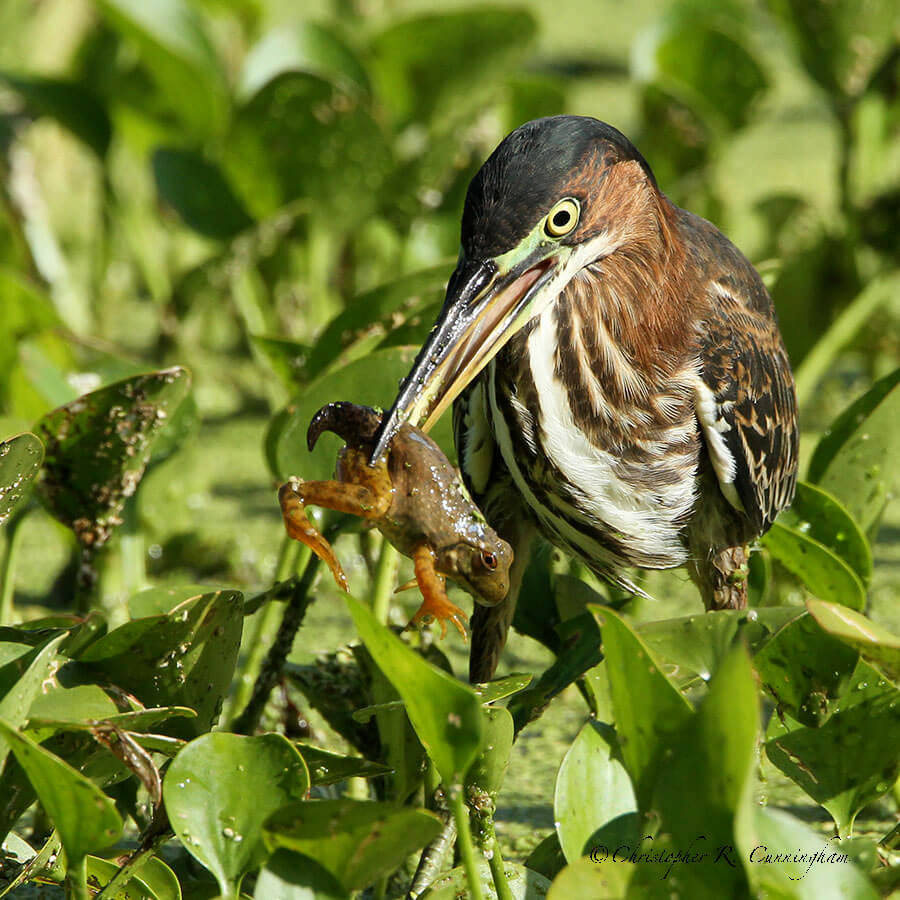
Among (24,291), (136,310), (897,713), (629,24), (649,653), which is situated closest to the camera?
(649,653)

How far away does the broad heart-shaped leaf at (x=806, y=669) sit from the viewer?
174cm

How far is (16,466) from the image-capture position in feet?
5.44

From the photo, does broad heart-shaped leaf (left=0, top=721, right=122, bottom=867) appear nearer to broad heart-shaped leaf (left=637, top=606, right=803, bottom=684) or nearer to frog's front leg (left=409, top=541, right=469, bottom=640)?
frog's front leg (left=409, top=541, right=469, bottom=640)

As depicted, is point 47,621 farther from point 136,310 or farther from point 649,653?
point 136,310

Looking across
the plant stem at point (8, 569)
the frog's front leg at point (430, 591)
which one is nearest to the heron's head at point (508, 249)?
the frog's front leg at point (430, 591)

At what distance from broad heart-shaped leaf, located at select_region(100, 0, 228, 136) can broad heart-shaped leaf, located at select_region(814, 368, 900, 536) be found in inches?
87.8

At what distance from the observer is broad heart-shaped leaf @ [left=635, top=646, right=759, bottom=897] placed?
118 centimetres

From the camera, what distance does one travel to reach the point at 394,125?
13.3ft

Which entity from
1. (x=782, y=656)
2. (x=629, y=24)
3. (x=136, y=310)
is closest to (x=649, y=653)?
(x=782, y=656)

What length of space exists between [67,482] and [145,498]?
2.52 ft

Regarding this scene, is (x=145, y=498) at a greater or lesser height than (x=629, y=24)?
lesser

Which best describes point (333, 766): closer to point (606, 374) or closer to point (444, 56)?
point (606, 374)

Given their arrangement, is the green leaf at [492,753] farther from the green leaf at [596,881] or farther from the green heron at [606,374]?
the green heron at [606,374]

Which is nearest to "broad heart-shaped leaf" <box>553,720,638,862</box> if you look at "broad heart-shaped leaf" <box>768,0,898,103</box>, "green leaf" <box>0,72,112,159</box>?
"broad heart-shaped leaf" <box>768,0,898,103</box>
